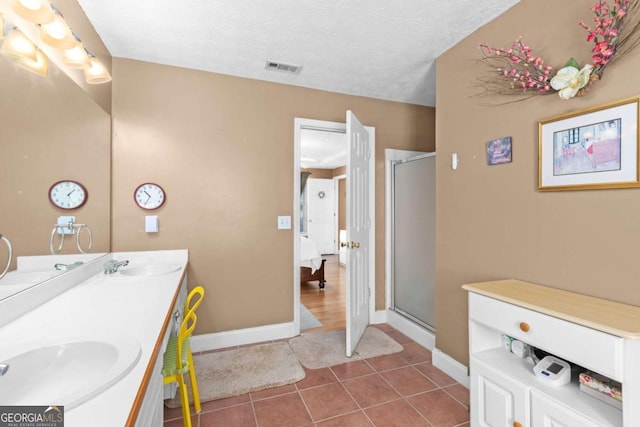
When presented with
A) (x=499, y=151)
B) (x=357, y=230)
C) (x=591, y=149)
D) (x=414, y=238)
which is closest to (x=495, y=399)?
(x=591, y=149)

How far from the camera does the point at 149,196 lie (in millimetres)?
2475

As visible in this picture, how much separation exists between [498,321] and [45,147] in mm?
2369

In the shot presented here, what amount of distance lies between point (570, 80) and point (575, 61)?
0.11 meters

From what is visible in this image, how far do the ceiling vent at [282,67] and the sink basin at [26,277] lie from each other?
81.0 inches

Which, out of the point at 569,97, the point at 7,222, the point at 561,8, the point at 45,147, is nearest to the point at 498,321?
the point at 569,97

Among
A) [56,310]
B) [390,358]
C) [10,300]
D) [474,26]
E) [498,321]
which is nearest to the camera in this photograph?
[10,300]

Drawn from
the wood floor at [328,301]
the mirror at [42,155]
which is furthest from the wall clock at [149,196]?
the wood floor at [328,301]

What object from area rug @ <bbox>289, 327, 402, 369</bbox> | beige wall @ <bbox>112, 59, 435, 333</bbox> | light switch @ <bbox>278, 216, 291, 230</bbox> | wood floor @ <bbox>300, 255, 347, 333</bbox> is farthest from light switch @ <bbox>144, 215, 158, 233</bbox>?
wood floor @ <bbox>300, 255, 347, 333</bbox>

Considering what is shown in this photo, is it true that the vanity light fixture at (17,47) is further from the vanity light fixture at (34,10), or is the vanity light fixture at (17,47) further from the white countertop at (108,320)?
the white countertop at (108,320)

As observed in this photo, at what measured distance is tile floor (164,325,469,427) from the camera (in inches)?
69.7

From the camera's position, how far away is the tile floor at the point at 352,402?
5.81ft

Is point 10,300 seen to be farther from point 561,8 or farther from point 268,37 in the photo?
point 561,8

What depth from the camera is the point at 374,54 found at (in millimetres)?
2342

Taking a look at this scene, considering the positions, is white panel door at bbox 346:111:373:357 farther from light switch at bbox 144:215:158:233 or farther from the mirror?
the mirror
